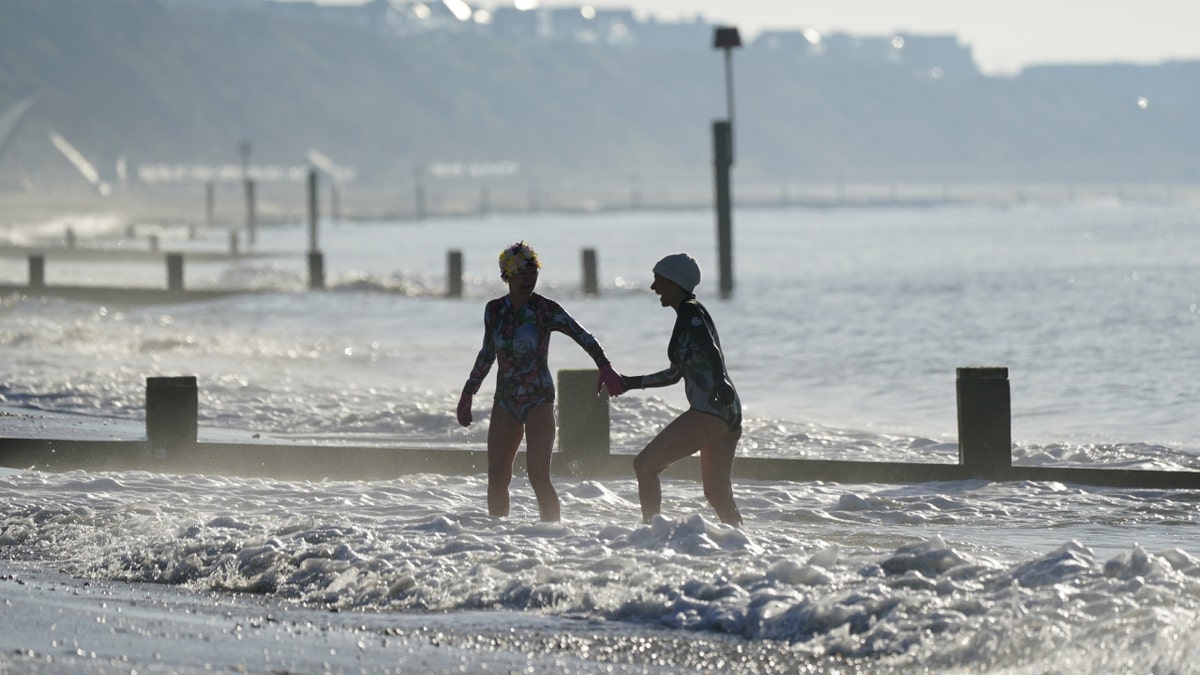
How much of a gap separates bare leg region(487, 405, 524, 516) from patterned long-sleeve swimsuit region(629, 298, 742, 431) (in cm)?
74

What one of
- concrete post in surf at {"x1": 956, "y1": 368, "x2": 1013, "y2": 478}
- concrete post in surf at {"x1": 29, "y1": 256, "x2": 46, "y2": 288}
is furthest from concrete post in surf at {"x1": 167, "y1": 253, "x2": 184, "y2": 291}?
concrete post in surf at {"x1": 956, "y1": 368, "x2": 1013, "y2": 478}

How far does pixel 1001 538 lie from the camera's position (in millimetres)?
9281

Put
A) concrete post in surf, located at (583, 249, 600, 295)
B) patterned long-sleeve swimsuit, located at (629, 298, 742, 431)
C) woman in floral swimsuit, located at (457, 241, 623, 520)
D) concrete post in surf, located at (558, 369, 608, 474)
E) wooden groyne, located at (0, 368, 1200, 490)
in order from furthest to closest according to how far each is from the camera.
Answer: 1. concrete post in surf, located at (583, 249, 600, 295)
2. concrete post in surf, located at (558, 369, 608, 474)
3. wooden groyne, located at (0, 368, 1200, 490)
4. woman in floral swimsuit, located at (457, 241, 623, 520)
5. patterned long-sleeve swimsuit, located at (629, 298, 742, 431)

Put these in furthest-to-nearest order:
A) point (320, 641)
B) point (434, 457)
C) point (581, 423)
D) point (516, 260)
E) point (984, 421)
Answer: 1. point (434, 457)
2. point (581, 423)
3. point (984, 421)
4. point (516, 260)
5. point (320, 641)

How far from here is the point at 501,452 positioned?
859cm

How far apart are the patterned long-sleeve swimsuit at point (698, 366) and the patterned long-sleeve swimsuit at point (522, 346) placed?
458mm

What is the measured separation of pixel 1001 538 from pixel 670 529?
7.30 ft

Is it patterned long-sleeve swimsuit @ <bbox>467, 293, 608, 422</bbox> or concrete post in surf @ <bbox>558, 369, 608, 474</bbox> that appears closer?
patterned long-sleeve swimsuit @ <bbox>467, 293, 608, 422</bbox>

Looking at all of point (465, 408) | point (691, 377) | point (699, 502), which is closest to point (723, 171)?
point (699, 502)

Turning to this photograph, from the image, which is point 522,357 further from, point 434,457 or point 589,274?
point 589,274

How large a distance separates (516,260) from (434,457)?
11.5 ft

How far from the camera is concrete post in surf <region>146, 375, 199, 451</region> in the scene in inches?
452

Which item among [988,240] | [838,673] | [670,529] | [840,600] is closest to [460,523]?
[670,529]

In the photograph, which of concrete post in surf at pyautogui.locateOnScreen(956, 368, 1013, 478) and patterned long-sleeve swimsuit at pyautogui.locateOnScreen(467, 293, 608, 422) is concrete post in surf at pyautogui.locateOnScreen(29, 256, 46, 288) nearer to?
concrete post in surf at pyautogui.locateOnScreen(956, 368, 1013, 478)
